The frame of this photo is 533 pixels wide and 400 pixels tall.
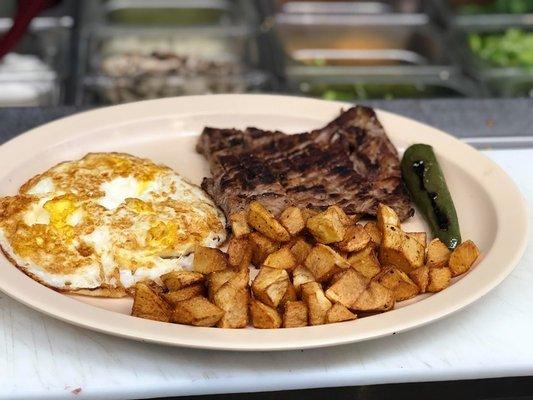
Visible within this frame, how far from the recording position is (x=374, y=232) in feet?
7.06

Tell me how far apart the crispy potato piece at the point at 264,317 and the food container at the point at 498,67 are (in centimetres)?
234

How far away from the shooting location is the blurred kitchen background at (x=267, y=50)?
379cm

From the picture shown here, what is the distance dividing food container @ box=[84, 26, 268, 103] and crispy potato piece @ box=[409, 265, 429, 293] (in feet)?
6.23

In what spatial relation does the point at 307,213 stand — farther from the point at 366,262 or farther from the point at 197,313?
the point at 197,313

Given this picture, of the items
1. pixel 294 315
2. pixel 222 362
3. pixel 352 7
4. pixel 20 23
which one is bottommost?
pixel 352 7

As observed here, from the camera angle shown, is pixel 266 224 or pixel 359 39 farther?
pixel 359 39

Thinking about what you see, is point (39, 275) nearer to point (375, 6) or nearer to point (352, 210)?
point (352, 210)

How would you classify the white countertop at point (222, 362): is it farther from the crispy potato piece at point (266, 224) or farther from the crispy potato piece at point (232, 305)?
the crispy potato piece at point (266, 224)

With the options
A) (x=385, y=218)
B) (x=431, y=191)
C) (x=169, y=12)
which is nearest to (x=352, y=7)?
(x=169, y=12)

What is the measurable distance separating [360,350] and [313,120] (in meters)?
0.95

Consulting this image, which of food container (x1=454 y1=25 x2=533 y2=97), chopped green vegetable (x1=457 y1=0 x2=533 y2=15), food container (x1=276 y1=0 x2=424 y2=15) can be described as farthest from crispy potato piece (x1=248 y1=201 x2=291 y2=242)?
chopped green vegetable (x1=457 y1=0 x2=533 y2=15)

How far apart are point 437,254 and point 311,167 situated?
48cm

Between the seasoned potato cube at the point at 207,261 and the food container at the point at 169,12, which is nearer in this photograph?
the seasoned potato cube at the point at 207,261

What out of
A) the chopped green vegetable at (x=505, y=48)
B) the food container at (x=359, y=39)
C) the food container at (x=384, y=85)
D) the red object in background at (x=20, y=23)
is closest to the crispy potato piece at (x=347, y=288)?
the red object in background at (x=20, y=23)
